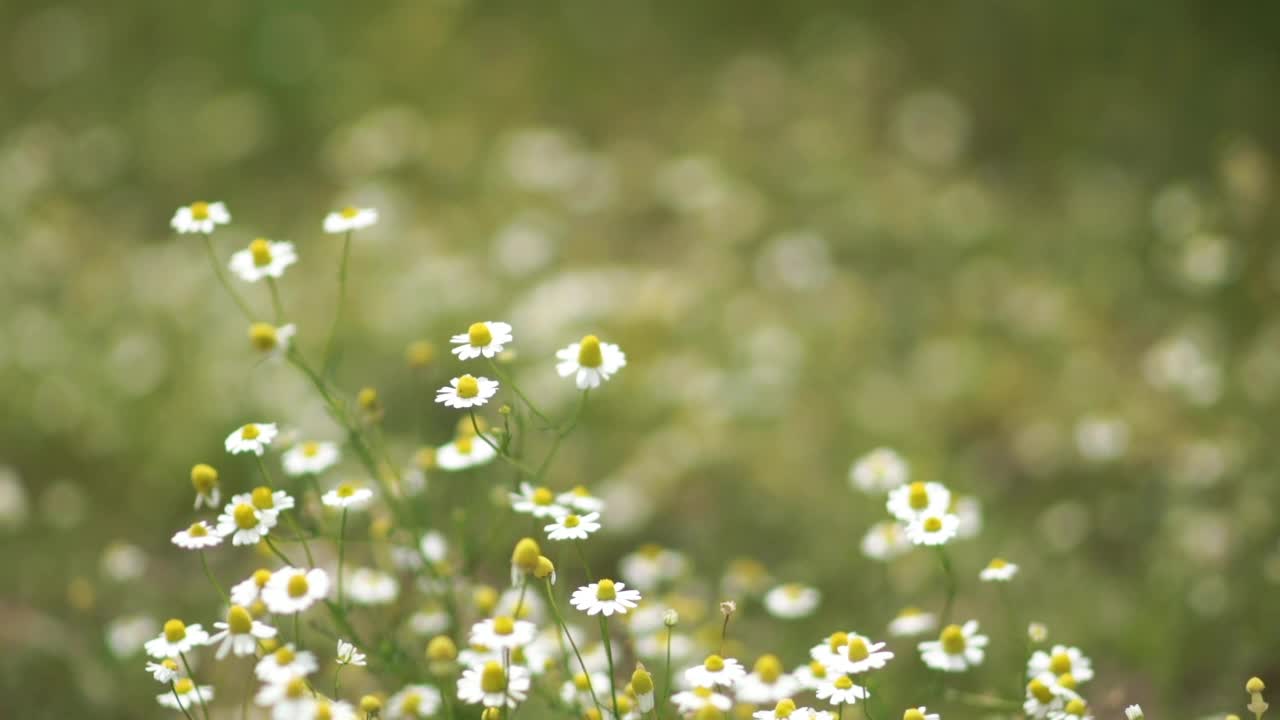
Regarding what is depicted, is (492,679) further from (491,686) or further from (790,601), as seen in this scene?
(790,601)

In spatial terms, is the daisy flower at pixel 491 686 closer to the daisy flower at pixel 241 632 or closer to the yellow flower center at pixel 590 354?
the daisy flower at pixel 241 632

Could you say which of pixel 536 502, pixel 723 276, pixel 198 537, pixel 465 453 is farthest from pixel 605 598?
pixel 723 276

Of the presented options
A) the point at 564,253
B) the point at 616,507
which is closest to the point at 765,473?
the point at 616,507

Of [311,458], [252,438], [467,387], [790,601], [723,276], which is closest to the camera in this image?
[467,387]

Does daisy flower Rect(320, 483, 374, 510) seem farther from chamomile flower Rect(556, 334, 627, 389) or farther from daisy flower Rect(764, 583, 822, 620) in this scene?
daisy flower Rect(764, 583, 822, 620)

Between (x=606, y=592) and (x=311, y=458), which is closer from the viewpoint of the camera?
(x=606, y=592)

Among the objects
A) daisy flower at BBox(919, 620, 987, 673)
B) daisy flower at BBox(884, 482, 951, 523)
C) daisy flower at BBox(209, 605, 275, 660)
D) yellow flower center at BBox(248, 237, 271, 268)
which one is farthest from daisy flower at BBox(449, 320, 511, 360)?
daisy flower at BBox(919, 620, 987, 673)

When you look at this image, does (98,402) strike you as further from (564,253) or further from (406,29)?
(406,29)
